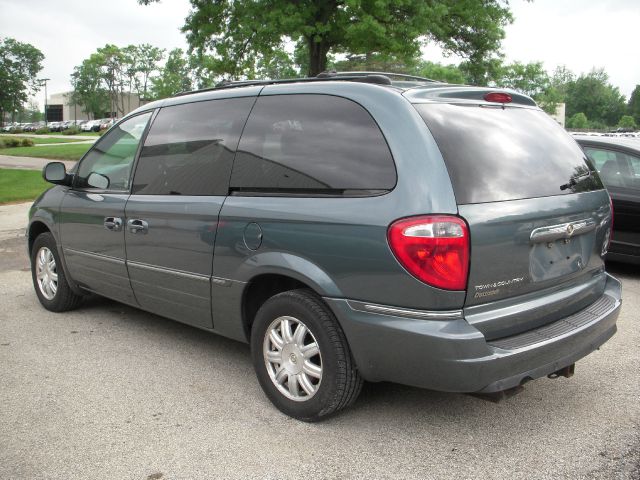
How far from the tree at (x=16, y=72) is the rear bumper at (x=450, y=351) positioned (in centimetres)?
10794

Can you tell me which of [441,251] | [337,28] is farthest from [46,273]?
[337,28]

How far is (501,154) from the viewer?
3.14 meters

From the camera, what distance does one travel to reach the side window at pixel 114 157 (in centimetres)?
466

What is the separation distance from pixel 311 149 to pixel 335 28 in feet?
57.4

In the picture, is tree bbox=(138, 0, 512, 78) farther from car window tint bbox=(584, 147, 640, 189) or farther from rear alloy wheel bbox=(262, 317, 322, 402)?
rear alloy wheel bbox=(262, 317, 322, 402)

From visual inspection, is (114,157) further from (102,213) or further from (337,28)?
(337,28)

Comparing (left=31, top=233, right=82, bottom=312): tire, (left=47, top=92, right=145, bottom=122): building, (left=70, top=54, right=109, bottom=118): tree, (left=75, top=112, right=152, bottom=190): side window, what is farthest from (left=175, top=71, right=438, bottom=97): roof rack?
(left=47, top=92, right=145, bottom=122): building

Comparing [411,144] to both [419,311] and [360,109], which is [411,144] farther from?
[419,311]

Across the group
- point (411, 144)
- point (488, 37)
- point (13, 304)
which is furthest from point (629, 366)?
point (488, 37)

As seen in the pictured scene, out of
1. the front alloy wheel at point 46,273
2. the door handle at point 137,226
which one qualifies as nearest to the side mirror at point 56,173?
the front alloy wheel at point 46,273

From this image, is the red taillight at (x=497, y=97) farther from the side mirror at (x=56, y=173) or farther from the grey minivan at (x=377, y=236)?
the side mirror at (x=56, y=173)

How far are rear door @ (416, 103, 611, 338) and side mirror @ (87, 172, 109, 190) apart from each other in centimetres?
279

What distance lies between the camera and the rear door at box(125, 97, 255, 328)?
3832 mm

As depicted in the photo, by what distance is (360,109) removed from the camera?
10.6 ft
